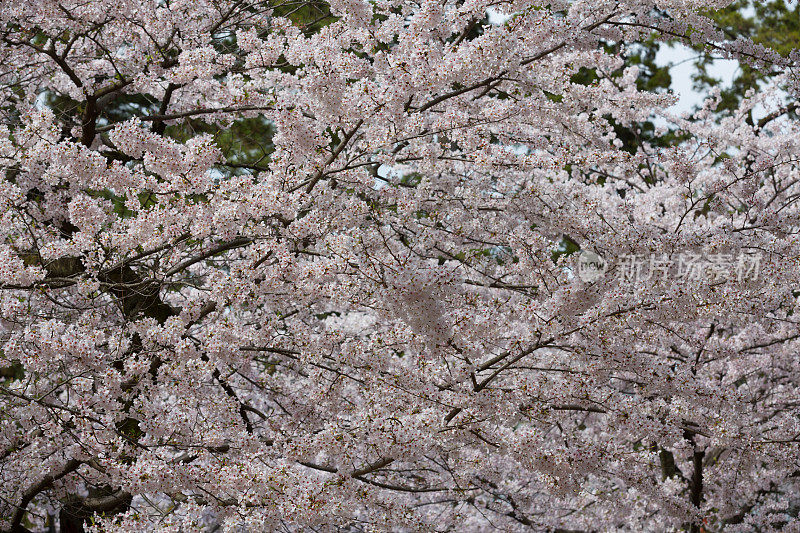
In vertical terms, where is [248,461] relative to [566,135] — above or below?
below

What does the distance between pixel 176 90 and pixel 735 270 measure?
5081 millimetres

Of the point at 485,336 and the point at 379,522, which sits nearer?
the point at 485,336

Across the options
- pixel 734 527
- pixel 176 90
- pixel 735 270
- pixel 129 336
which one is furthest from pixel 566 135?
pixel 734 527

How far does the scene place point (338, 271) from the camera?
497cm

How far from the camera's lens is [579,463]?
6227 millimetres

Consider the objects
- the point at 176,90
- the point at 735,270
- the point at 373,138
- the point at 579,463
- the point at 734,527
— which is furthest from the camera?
the point at 734,527

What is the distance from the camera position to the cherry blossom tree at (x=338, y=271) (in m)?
4.68

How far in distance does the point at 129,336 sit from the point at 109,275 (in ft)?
4.78

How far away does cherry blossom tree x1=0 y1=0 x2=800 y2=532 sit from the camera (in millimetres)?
4680

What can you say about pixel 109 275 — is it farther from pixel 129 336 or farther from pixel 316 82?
pixel 316 82

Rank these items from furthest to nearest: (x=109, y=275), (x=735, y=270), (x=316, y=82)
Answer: (x=109, y=275) → (x=735, y=270) → (x=316, y=82)

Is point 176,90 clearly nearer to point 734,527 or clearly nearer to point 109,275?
point 109,275

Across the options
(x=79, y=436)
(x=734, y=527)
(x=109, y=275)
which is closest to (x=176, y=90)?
(x=109, y=275)

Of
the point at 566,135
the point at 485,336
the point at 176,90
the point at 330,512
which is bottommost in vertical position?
the point at 330,512
